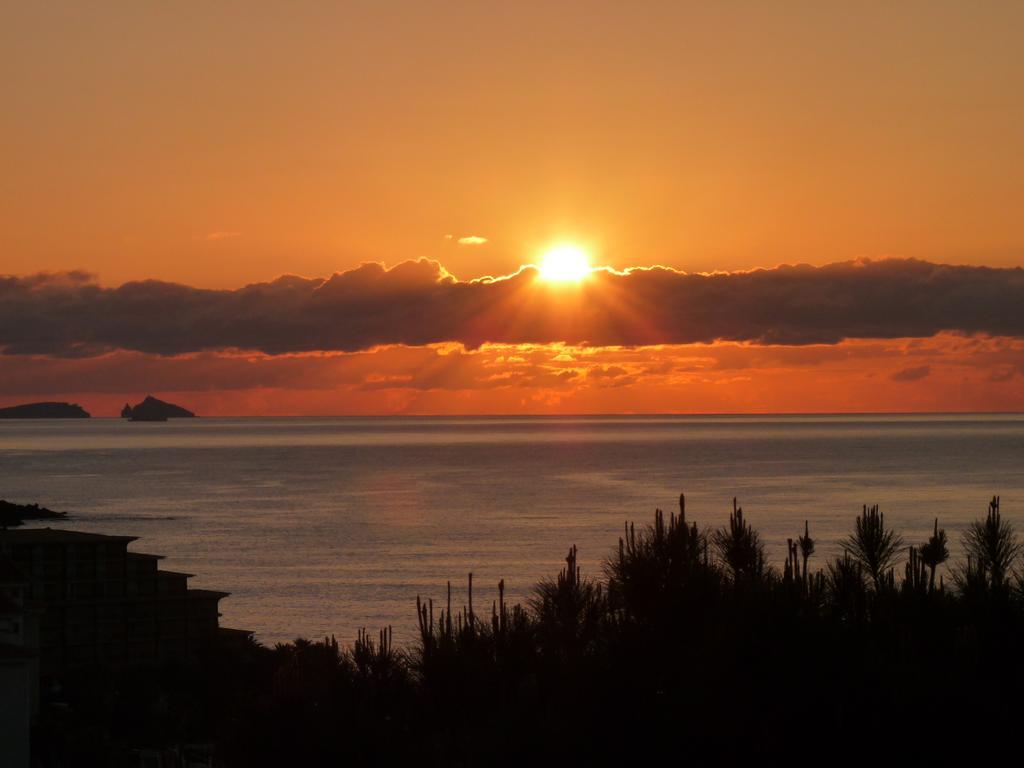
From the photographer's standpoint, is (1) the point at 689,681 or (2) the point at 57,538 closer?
(1) the point at 689,681

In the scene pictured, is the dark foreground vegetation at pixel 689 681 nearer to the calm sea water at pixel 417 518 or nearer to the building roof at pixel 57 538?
the building roof at pixel 57 538

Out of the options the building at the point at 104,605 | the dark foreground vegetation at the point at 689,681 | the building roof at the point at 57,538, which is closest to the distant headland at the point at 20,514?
the building roof at the point at 57,538

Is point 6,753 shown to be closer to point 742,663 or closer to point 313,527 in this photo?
point 742,663

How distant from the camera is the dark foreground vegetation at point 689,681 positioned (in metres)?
19.1

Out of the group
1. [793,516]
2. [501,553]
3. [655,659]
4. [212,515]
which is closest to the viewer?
[655,659]

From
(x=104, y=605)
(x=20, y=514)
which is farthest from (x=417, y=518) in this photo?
(x=104, y=605)

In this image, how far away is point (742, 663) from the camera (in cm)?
2002

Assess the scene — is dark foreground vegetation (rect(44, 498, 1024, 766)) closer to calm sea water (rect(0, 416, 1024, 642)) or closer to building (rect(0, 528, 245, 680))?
building (rect(0, 528, 245, 680))

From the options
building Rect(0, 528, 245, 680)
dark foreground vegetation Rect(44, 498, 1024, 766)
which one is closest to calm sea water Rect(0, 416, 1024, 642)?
building Rect(0, 528, 245, 680)

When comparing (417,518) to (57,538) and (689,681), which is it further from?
(689,681)

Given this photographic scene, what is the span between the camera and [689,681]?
2031cm

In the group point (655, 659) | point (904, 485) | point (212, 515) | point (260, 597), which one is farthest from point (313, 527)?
point (655, 659)

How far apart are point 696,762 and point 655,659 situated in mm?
2946

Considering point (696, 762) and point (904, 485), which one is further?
point (904, 485)
